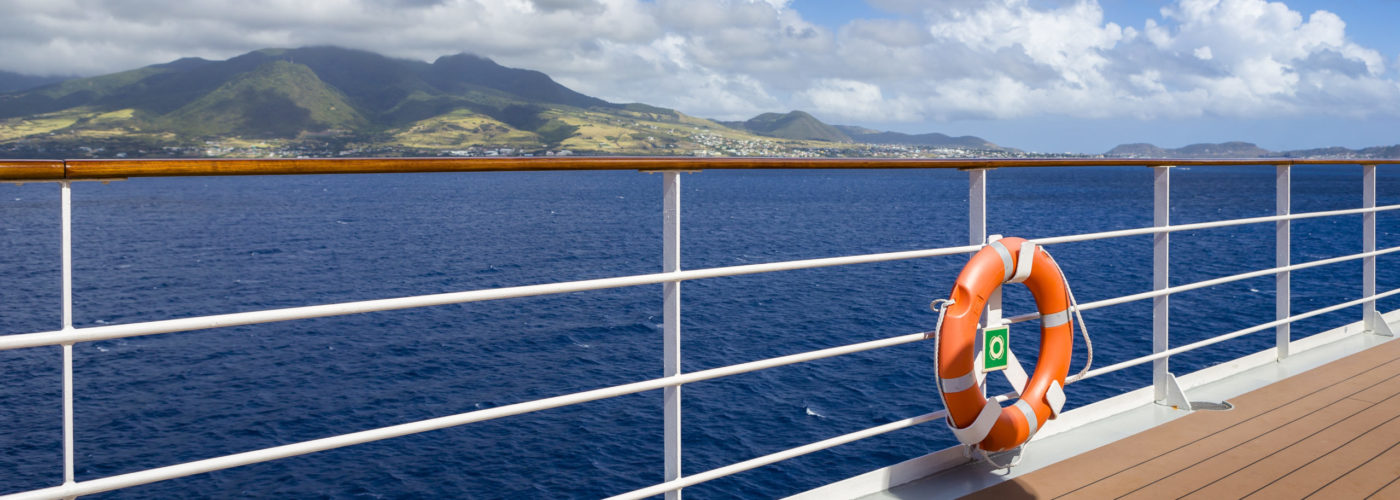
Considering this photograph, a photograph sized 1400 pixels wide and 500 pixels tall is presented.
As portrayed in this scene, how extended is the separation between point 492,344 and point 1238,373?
47.5 ft

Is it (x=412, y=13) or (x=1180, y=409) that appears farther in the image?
(x=412, y=13)

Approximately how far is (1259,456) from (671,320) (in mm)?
1461

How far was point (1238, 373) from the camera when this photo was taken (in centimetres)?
287

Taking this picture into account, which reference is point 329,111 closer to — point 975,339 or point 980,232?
point 980,232

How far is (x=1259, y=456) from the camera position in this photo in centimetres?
212

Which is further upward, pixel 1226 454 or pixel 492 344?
pixel 1226 454

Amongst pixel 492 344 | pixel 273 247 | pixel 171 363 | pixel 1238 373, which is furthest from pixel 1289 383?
pixel 273 247

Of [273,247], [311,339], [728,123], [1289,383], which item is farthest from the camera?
[728,123]

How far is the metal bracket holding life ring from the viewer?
1.74 m

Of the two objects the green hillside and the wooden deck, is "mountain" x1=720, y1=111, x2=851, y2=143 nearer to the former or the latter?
the green hillside

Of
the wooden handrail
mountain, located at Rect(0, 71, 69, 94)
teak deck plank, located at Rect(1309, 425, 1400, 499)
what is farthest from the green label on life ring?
mountain, located at Rect(0, 71, 69, 94)

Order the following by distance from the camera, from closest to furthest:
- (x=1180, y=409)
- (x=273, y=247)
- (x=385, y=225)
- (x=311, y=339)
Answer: (x=1180, y=409) → (x=311, y=339) → (x=273, y=247) → (x=385, y=225)

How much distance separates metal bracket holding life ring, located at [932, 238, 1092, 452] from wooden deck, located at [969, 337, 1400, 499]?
6.4 inches

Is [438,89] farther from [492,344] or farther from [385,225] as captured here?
[492,344]
